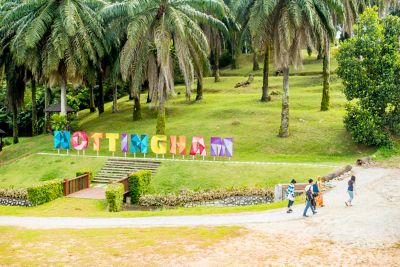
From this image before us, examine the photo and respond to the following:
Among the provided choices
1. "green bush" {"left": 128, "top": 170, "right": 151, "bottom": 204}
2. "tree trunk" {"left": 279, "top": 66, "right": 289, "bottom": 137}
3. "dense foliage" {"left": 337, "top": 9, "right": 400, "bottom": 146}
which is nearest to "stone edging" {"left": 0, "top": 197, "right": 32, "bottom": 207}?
"green bush" {"left": 128, "top": 170, "right": 151, "bottom": 204}

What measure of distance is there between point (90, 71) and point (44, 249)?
34234 millimetres

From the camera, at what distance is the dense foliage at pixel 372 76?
3962cm

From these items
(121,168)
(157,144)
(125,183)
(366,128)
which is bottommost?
(125,183)

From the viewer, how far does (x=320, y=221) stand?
73.5 ft

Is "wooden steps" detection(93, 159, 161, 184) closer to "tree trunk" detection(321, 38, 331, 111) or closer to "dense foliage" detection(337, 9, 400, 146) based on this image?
"dense foliage" detection(337, 9, 400, 146)

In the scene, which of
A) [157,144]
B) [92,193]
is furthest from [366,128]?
[92,193]

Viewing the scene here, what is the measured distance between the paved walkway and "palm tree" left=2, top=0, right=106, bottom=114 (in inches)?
584

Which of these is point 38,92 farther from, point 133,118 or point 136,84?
point 136,84

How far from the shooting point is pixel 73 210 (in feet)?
96.2

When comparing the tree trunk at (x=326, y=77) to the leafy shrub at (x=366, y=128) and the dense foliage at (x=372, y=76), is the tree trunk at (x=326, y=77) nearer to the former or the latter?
the dense foliage at (x=372, y=76)

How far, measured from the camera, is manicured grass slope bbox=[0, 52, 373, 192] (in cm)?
3494

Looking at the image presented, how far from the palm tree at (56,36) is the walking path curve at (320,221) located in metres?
23.2

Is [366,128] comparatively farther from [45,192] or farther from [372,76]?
[45,192]

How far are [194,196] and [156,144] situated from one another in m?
8.99
